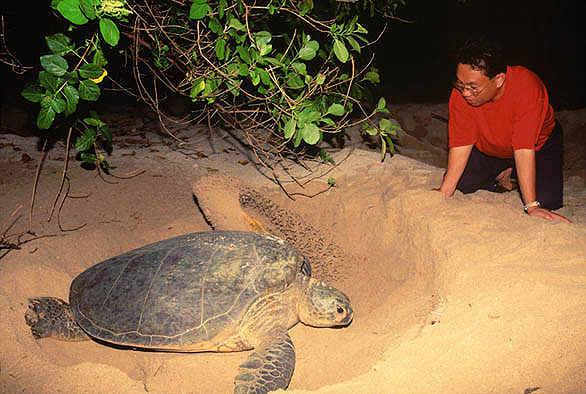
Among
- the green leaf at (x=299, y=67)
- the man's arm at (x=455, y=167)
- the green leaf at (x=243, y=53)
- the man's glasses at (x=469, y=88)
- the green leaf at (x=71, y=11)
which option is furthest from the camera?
the man's arm at (x=455, y=167)

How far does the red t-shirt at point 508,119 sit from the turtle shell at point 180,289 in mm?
1666

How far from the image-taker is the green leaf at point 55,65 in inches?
60.4

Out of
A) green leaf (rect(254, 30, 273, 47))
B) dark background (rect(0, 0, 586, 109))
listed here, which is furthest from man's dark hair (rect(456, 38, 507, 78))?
dark background (rect(0, 0, 586, 109))

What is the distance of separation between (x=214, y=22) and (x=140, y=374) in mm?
1910

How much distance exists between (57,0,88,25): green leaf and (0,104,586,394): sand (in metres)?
1.50

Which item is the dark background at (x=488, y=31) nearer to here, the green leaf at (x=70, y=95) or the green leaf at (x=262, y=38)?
the green leaf at (x=262, y=38)

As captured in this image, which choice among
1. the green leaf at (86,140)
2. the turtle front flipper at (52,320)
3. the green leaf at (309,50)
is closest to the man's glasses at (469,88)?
the green leaf at (309,50)

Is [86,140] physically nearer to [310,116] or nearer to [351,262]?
[310,116]

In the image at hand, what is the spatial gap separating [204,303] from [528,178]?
214cm

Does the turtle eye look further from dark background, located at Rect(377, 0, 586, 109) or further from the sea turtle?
dark background, located at Rect(377, 0, 586, 109)

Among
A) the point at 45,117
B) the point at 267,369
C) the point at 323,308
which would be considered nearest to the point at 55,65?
the point at 45,117

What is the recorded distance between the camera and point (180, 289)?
1887mm

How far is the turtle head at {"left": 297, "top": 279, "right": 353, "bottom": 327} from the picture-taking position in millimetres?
2023

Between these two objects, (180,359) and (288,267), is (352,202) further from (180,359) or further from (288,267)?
(180,359)
